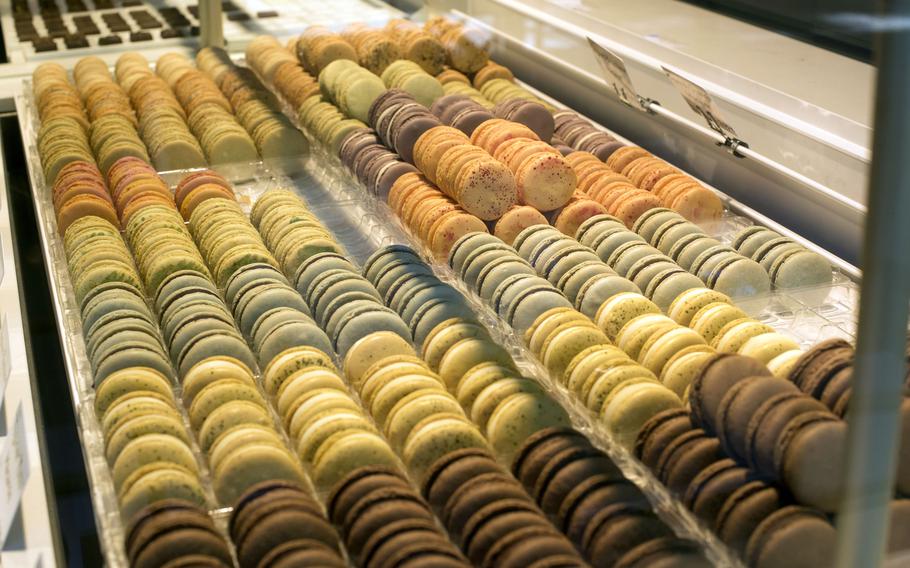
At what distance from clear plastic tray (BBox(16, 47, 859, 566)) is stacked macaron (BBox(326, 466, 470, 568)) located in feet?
0.57

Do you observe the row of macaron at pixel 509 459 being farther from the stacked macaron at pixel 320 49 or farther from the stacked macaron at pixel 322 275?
the stacked macaron at pixel 320 49

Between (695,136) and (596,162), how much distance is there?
24 cm

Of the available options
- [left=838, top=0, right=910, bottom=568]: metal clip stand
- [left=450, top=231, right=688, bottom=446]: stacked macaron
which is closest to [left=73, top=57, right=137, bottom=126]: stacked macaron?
[left=450, top=231, right=688, bottom=446]: stacked macaron

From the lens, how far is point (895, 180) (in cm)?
82

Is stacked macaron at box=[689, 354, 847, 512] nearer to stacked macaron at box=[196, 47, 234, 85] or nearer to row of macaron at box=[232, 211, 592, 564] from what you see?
row of macaron at box=[232, 211, 592, 564]

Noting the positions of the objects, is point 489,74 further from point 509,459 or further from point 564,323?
point 509,459

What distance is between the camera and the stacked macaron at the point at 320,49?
11.1 feet

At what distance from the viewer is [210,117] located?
3055 millimetres

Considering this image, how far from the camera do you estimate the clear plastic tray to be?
1440 mm

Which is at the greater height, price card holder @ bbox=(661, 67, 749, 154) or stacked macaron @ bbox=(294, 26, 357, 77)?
price card holder @ bbox=(661, 67, 749, 154)

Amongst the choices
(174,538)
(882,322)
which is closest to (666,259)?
(174,538)

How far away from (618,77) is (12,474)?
178 cm

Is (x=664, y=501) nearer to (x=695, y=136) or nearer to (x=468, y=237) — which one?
(x=468, y=237)

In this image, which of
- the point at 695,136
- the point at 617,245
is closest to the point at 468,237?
the point at 617,245
